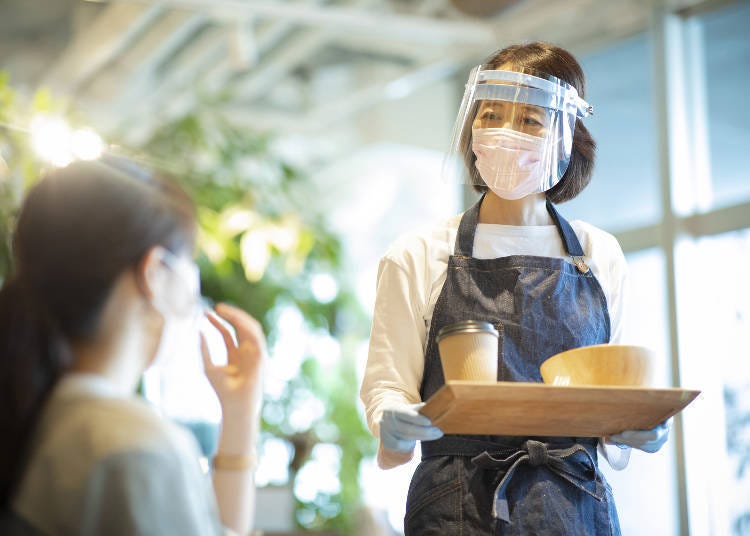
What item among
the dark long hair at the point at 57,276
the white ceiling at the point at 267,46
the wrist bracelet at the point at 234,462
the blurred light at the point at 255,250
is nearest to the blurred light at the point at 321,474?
the white ceiling at the point at 267,46

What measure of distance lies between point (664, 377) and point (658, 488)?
479 millimetres

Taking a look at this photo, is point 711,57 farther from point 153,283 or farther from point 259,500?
point 153,283

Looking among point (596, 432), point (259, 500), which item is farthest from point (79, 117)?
point (596, 432)

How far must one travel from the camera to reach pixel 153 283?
1144 millimetres

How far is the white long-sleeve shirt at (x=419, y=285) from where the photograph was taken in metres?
1.85

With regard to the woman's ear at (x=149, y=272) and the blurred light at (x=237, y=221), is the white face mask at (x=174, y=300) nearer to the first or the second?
the woman's ear at (x=149, y=272)

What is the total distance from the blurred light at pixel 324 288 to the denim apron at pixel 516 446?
412 cm

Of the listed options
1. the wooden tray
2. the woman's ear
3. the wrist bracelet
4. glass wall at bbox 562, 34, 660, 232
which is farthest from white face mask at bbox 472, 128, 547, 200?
glass wall at bbox 562, 34, 660, 232

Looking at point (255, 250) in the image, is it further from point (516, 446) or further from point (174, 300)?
point (174, 300)

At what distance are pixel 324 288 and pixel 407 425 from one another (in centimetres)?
447

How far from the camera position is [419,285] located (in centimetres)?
191

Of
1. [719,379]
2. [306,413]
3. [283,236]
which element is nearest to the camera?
[283,236]

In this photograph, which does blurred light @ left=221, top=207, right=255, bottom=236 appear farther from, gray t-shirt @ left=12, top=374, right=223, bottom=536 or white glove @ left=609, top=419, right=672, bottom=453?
gray t-shirt @ left=12, top=374, right=223, bottom=536

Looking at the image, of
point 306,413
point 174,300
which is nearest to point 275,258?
point 306,413
